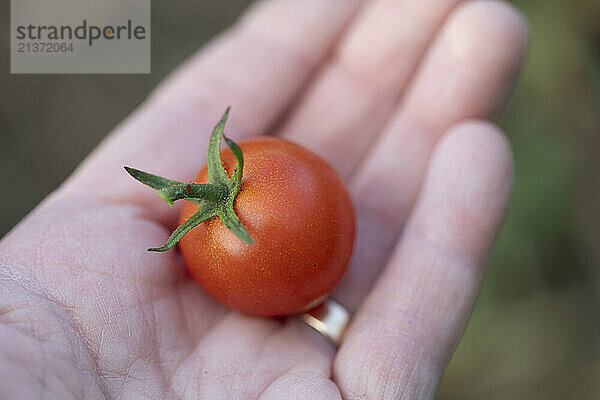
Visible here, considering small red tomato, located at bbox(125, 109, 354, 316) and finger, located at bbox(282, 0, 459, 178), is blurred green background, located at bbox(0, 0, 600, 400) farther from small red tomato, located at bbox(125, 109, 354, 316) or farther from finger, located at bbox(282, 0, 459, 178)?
small red tomato, located at bbox(125, 109, 354, 316)

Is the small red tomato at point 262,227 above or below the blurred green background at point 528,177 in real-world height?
above

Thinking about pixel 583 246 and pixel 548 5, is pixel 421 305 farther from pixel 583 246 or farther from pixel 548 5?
pixel 548 5

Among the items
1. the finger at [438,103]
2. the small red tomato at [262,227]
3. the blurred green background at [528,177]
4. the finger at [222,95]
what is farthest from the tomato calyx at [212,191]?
the blurred green background at [528,177]

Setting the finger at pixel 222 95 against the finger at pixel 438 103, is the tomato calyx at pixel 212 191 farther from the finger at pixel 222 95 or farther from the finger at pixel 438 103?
the finger at pixel 438 103

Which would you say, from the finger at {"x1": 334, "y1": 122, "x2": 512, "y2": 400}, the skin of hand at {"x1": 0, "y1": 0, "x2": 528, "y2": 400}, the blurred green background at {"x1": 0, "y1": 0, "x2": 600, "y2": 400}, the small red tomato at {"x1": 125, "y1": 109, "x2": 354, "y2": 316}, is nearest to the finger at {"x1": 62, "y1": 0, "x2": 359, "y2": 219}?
the skin of hand at {"x1": 0, "y1": 0, "x2": 528, "y2": 400}

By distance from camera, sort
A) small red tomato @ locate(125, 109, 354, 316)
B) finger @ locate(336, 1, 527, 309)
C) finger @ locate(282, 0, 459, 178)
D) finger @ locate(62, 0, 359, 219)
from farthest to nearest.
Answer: finger @ locate(282, 0, 459, 178)
finger @ locate(336, 1, 527, 309)
finger @ locate(62, 0, 359, 219)
small red tomato @ locate(125, 109, 354, 316)

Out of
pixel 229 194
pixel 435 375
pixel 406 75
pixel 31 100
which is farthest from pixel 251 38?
pixel 435 375

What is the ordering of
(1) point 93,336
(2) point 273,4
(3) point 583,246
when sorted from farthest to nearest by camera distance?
1. (3) point 583,246
2. (2) point 273,4
3. (1) point 93,336
